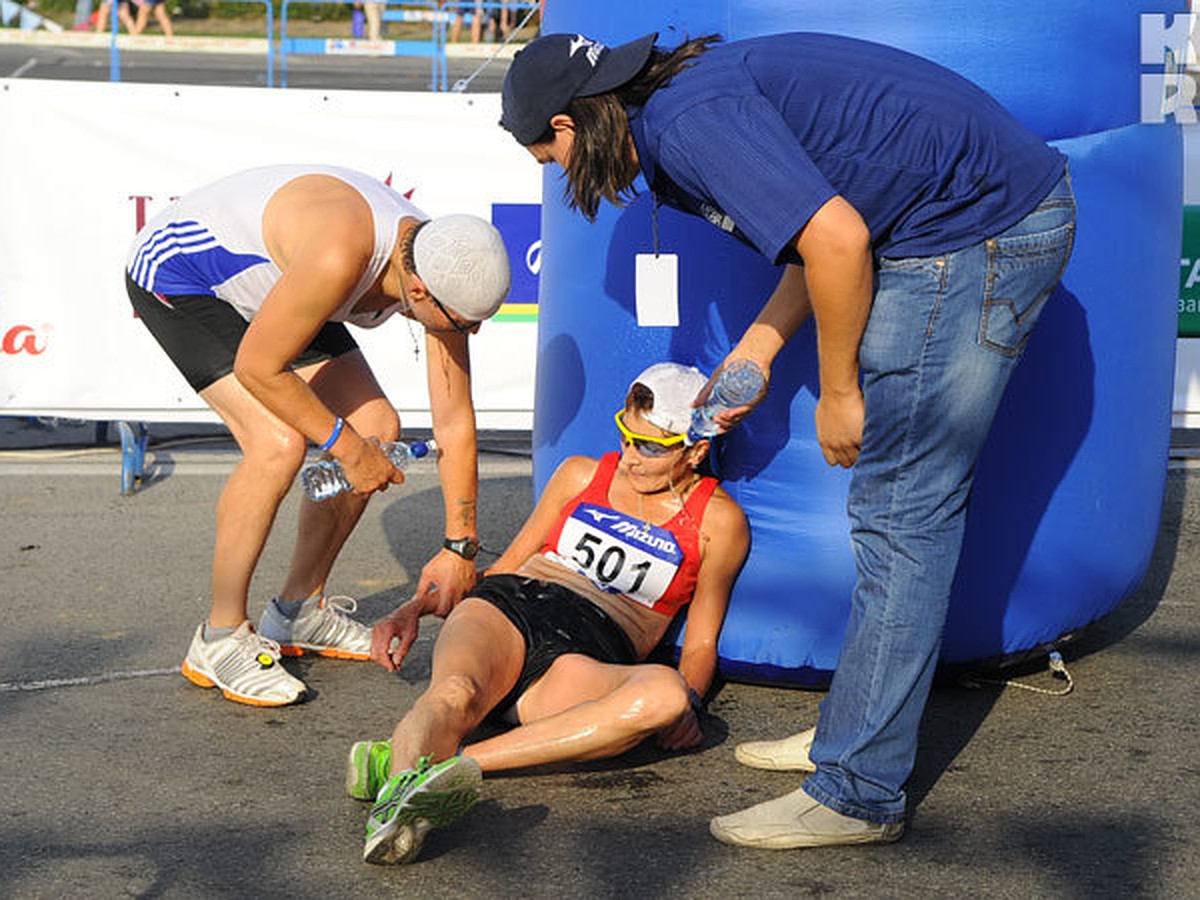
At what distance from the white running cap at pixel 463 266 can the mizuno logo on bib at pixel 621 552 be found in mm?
589

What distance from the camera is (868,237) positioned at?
9.65 ft

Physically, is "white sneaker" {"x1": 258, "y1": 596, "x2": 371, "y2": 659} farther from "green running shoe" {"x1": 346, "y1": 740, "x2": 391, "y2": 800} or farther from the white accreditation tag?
the white accreditation tag

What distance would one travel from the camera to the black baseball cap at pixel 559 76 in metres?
3.12

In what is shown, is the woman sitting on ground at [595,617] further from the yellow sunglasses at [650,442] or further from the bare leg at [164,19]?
the bare leg at [164,19]

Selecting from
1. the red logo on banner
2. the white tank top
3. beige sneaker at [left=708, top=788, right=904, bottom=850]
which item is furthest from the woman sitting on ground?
the red logo on banner

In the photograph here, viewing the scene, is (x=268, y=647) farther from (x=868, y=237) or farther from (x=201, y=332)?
(x=868, y=237)

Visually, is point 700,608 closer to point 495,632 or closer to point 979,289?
point 495,632

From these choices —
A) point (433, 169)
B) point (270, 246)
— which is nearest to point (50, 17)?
point (433, 169)

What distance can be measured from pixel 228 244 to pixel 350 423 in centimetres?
58

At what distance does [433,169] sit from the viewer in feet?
23.4

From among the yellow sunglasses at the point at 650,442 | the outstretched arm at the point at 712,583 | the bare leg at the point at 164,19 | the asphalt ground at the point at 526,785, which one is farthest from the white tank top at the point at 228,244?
the bare leg at the point at 164,19

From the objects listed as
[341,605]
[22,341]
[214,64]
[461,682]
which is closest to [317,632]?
[341,605]

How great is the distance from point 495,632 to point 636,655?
14.9 inches

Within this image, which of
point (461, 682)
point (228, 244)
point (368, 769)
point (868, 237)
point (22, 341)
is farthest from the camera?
point (22, 341)
